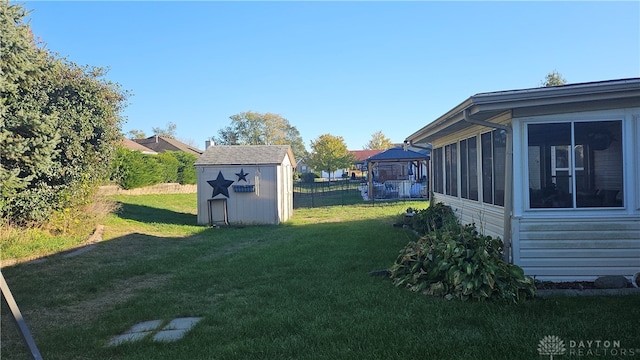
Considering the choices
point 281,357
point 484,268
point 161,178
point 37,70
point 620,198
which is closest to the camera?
point 281,357

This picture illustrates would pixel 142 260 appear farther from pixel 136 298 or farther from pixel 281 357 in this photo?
pixel 281 357

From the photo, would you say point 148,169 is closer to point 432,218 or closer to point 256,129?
point 432,218

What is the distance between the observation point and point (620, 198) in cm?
543

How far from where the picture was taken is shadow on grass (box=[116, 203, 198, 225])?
551 inches

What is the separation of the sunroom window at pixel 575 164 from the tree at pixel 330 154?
4215 centimetres

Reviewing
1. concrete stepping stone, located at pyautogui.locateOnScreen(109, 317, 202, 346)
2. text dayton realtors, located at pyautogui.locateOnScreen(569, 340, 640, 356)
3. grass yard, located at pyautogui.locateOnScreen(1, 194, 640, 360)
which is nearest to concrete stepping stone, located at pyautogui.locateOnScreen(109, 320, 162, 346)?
concrete stepping stone, located at pyautogui.locateOnScreen(109, 317, 202, 346)

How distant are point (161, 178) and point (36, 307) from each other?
17.3 meters

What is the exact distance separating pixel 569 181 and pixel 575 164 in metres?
0.23

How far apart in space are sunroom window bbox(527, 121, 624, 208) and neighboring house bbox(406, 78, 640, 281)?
0.4 inches

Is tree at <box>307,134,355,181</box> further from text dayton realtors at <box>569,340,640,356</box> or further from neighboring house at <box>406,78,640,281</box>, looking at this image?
text dayton realtors at <box>569,340,640,356</box>

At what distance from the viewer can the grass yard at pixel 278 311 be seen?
12.0ft

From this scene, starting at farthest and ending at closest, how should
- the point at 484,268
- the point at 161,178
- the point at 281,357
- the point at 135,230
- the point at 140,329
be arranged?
the point at 161,178, the point at 135,230, the point at 484,268, the point at 140,329, the point at 281,357

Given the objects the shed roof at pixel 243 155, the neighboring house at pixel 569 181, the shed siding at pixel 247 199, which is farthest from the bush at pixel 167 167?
the neighboring house at pixel 569 181

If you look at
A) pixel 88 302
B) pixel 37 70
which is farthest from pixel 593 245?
Result: pixel 37 70
